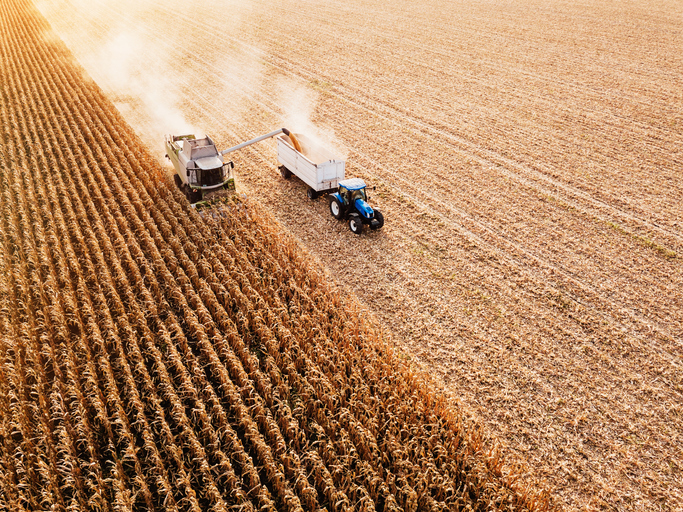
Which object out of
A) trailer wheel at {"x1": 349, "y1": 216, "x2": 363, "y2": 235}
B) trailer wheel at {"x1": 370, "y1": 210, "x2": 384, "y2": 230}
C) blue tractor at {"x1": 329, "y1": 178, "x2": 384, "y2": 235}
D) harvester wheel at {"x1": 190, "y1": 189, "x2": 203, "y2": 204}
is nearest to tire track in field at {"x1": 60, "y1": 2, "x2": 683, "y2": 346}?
trailer wheel at {"x1": 370, "y1": 210, "x2": 384, "y2": 230}

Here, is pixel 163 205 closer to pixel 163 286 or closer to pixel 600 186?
pixel 163 286

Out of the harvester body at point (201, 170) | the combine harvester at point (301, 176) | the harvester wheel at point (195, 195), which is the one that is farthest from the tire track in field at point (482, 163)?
the harvester wheel at point (195, 195)

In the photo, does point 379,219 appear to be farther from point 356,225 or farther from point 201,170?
point 201,170

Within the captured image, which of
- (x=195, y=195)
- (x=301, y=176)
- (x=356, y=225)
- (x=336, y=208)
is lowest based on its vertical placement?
(x=195, y=195)

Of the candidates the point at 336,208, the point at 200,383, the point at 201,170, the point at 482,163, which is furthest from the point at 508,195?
the point at 200,383

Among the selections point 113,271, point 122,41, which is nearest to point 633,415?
point 113,271

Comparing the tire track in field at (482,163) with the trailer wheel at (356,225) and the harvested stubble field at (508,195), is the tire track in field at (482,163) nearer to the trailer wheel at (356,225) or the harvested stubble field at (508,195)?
the harvested stubble field at (508,195)
